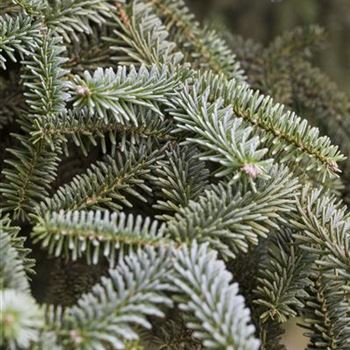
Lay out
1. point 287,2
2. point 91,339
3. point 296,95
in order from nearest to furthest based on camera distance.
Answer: point 91,339, point 296,95, point 287,2

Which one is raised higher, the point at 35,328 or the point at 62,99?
the point at 62,99

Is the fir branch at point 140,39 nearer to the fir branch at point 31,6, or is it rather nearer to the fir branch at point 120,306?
the fir branch at point 31,6

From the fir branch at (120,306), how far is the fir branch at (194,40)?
1.07 feet

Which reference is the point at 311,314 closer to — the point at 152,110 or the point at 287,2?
the point at 152,110

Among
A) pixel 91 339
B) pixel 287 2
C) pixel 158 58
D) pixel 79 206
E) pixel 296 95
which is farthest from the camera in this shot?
pixel 287 2

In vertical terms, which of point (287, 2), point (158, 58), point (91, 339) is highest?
point (287, 2)

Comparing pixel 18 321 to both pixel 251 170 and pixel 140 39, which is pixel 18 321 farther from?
pixel 140 39

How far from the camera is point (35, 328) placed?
1.28ft

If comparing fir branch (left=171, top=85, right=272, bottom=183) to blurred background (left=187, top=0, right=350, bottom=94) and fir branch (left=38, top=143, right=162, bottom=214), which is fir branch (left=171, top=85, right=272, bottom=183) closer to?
fir branch (left=38, top=143, right=162, bottom=214)

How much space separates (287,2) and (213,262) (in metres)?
0.87

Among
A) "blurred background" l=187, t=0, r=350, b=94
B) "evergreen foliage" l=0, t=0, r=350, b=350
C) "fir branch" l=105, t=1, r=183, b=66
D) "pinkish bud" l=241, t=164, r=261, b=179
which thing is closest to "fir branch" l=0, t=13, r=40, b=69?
"evergreen foliage" l=0, t=0, r=350, b=350

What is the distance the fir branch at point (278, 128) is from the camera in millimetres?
527

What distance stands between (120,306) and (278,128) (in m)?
0.23

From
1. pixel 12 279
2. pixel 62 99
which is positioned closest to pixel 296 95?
pixel 62 99
